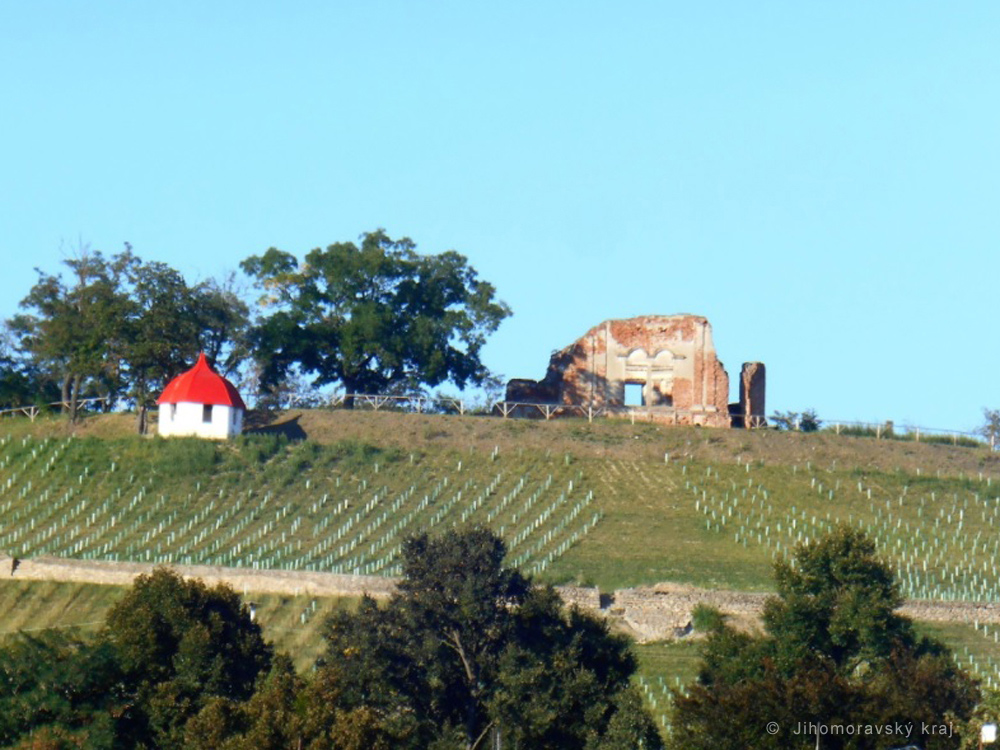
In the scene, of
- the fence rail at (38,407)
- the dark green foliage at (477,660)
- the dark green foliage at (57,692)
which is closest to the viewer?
the dark green foliage at (57,692)

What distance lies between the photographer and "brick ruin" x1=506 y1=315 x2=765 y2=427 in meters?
76.6

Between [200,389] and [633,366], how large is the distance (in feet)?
55.5

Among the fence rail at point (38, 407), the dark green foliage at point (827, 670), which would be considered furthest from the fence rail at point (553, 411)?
the dark green foliage at point (827, 670)

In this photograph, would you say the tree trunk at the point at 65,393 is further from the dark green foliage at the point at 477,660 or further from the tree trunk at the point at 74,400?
the dark green foliage at the point at 477,660

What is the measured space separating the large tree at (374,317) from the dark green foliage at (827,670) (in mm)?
30861

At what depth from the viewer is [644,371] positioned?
7738cm

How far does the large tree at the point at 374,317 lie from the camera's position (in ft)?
247

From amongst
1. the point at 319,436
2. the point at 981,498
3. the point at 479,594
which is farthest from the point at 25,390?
the point at 479,594

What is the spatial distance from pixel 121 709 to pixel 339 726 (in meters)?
4.76

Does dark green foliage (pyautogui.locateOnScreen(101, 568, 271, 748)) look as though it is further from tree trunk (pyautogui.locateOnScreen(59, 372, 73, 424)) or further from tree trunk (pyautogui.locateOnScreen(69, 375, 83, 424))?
tree trunk (pyautogui.locateOnScreen(59, 372, 73, 424))

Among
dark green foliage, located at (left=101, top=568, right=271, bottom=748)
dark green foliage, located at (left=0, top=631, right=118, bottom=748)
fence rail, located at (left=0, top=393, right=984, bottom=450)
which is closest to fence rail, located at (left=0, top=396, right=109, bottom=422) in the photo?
fence rail, located at (left=0, top=393, right=984, bottom=450)

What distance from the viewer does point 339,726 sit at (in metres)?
34.6

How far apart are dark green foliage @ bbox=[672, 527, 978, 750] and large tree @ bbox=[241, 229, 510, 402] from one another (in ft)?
101

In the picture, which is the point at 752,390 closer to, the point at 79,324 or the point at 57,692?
the point at 79,324
